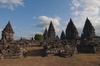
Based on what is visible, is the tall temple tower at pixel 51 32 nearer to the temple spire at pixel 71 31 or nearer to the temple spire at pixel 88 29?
the temple spire at pixel 71 31

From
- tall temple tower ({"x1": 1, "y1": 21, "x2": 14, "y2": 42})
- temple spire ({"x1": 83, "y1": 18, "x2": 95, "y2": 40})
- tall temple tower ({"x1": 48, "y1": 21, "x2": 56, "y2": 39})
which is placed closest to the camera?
tall temple tower ({"x1": 1, "y1": 21, "x2": 14, "y2": 42})

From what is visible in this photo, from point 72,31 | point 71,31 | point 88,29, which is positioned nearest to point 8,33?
point 71,31

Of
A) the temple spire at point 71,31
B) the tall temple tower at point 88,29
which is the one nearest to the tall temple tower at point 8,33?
the temple spire at point 71,31

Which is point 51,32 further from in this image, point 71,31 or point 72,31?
point 72,31

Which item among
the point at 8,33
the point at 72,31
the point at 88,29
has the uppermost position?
the point at 88,29

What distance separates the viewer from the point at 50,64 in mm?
18359

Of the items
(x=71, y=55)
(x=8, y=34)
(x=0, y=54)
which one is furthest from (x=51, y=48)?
(x=8, y=34)

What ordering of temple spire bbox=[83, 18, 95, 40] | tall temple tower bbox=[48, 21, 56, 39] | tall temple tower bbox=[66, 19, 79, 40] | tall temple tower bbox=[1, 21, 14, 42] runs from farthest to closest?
1. tall temple tower bbox=[48, 21, 56, 39]
2. tall temple tower bbox=[66, 19, 79, 40]
3. temple spire bbox=[83, 18, 95, 40]
4. tall temple tower bbox=[1, 21, 14, 42]

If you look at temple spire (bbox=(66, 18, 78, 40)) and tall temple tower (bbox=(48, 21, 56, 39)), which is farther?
tall temple tower (bbox=(48, 21, 56, 39))

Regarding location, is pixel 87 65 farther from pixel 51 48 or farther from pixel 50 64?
pixel 51 48

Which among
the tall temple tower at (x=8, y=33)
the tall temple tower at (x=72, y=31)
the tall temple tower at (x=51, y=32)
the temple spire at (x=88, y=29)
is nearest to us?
the tall temple tower at (x=8, y=33)

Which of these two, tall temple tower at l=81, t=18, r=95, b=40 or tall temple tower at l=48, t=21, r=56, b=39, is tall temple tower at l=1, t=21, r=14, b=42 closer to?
tall temple tower at l=48, t=21, r=56, b=39

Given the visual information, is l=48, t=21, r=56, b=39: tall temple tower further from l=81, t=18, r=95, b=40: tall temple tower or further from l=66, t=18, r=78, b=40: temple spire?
l=81, t=18, r=95, b=40: tall temple tower

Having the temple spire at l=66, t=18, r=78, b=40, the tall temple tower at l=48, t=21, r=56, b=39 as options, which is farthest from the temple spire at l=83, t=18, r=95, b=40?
the tall temple tower at l=48, t=21, r=56, b=39
